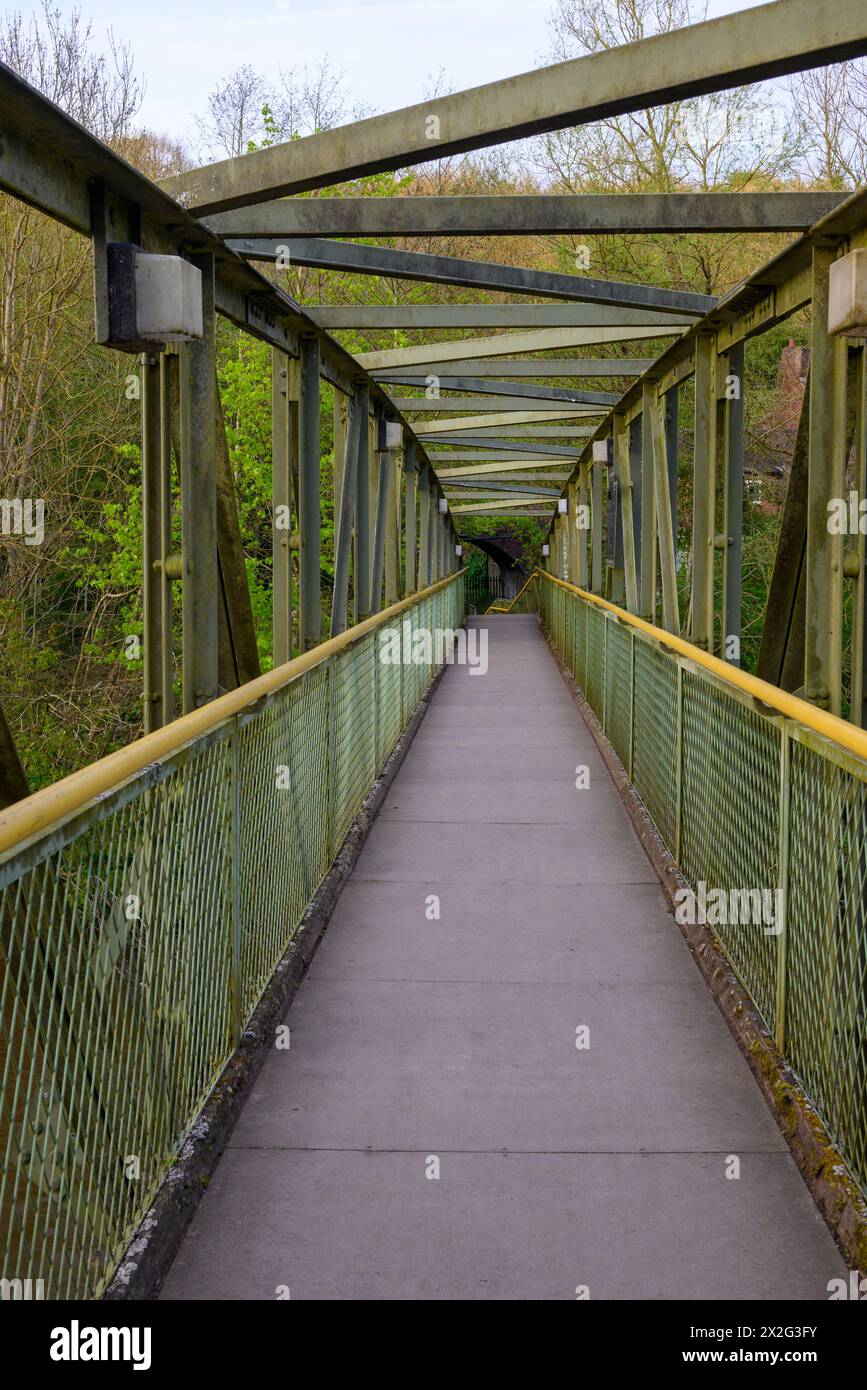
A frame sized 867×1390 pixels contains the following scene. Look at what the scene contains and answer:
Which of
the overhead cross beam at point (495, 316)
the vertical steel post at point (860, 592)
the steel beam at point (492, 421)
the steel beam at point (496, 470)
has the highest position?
the steel beam at point (496, 470)

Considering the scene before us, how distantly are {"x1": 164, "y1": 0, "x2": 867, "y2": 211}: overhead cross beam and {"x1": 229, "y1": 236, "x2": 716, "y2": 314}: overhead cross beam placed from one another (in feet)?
6.08

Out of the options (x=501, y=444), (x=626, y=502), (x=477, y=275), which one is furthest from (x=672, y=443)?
(x=501, y=444)

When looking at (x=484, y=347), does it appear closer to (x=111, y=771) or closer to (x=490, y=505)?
(x=111, y=771)

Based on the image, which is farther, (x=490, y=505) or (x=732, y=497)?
(x=490, y=505)

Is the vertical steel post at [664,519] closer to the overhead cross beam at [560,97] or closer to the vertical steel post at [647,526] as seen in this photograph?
the vertical steel post at [647,526]

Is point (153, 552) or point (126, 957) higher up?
point (153, 552)

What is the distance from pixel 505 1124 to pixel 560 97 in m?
3.31

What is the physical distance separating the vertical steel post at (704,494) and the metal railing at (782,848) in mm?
1900

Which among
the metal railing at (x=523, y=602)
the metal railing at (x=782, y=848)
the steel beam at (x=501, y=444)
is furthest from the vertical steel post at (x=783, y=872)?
the metal railing at (x=523, y=602)

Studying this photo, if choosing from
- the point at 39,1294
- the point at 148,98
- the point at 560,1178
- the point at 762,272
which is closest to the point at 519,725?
the point at 762,272

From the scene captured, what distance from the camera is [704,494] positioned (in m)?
8.78

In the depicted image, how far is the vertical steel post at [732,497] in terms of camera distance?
326 inches

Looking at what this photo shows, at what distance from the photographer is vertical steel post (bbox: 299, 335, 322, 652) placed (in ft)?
27.9
